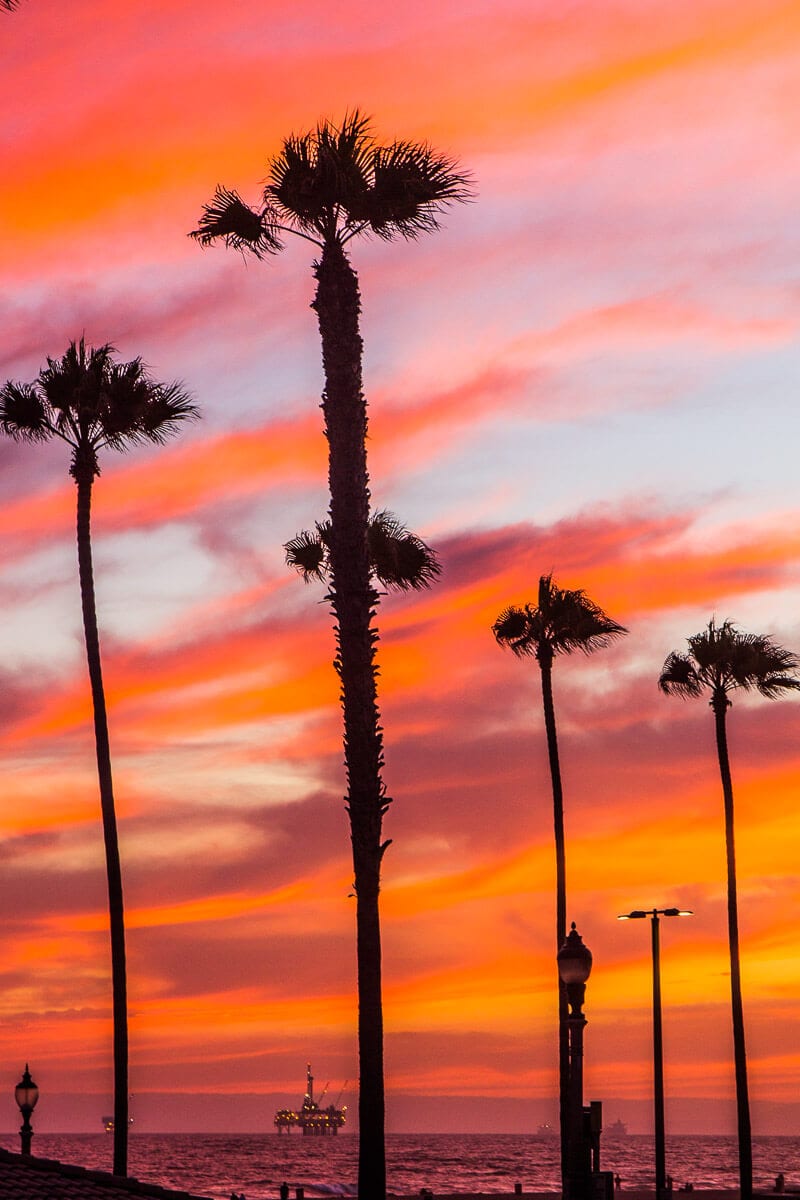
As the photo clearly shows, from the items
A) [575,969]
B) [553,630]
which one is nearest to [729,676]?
[553,630]

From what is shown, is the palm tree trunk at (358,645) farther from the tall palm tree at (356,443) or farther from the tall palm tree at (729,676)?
the tall palm tree at (729,676)

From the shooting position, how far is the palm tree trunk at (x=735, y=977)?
166 feet

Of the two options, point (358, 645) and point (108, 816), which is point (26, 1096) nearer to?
point (108, 816)

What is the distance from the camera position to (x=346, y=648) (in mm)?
26453

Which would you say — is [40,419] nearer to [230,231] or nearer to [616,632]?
[230,231]

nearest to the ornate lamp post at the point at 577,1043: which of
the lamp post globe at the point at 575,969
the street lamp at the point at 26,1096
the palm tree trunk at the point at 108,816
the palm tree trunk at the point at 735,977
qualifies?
the lamp post globe at the point at 575,969

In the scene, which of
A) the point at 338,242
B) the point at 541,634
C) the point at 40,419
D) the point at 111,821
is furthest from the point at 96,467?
the point at 541,634

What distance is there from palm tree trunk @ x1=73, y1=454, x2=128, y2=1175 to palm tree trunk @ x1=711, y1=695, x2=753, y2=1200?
77.1 ft

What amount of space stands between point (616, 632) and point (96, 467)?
1977 cm

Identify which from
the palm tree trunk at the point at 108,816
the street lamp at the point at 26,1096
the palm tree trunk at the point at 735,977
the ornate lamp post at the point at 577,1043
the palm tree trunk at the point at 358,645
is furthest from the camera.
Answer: the palm tree trunk at the point at 735,977

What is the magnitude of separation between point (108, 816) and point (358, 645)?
1092 centimetres

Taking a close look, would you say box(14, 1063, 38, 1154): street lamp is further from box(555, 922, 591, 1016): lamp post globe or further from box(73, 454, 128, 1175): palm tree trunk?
box(555, 922, 591, 1016): lamp post globe

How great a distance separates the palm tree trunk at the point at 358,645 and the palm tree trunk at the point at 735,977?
88.1ft

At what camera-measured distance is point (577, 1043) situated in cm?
2203
